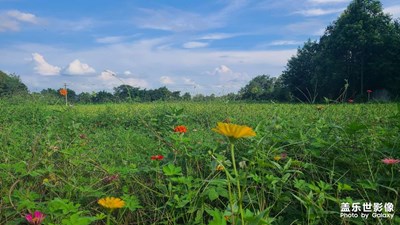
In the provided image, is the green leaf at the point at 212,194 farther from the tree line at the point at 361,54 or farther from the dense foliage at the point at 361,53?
the dense foliage at the point at 361,53

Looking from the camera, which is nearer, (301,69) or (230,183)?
(230,183)

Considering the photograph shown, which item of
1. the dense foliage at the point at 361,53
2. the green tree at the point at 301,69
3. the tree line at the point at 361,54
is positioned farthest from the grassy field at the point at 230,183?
the green tree at the point at 301,69

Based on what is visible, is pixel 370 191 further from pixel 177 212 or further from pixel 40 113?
pixel 40 113

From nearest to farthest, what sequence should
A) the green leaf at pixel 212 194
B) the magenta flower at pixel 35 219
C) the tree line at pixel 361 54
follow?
the magenta flower at pixel 35 219 → the green leaf at pixel 212 194 → the tree line at pixel 361 54

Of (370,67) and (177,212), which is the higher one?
(370,67)

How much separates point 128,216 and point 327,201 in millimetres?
804

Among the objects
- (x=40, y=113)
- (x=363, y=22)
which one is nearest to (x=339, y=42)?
(x=363, y=22)

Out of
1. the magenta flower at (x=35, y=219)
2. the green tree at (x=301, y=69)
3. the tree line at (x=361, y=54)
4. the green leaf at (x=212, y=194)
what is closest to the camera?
the magenta flower at (x=35, y=219)

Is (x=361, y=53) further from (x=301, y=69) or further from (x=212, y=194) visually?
(x=212, y=194)

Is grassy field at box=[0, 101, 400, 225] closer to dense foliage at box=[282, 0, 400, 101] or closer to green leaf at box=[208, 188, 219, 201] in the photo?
green leaf at box=[208, 188, 219, 201]

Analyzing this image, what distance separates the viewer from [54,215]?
51.6 inches

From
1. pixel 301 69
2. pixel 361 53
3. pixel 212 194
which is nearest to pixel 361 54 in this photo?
pixel 361 53

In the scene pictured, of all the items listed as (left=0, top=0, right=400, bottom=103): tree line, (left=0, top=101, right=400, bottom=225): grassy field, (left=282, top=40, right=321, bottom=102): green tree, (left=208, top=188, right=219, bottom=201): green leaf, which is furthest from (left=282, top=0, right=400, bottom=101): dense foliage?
(left=208, top=188, right=219, bottom=201): green leaf

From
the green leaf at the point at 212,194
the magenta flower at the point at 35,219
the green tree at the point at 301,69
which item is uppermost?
the green tree at the point at 301,69
